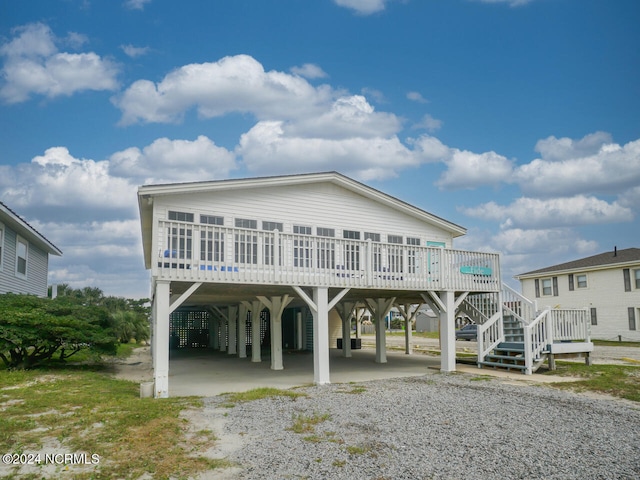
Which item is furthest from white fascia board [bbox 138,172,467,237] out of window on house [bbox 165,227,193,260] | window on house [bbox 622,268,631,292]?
window on house [bbox 622,268,631,292]

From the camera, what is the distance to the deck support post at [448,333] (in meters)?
14.9

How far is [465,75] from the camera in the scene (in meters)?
22.8

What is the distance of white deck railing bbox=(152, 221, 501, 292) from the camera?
11.3 m

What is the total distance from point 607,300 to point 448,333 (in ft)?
71.8

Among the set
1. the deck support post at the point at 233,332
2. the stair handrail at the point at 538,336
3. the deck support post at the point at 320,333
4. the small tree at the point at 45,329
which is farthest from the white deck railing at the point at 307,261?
the deck support post at the point at 233,332

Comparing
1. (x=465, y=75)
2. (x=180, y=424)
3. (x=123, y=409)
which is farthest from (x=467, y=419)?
(x=465, y=75)

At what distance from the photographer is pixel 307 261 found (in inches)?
519

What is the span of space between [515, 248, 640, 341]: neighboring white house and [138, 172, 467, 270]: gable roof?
673 inches

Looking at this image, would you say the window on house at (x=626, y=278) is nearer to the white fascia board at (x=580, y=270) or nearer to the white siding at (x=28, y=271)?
the white fascia board at (x=580, y=270)

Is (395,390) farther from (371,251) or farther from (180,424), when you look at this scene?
(180,424)

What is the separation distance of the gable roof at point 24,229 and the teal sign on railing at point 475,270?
47.8ft

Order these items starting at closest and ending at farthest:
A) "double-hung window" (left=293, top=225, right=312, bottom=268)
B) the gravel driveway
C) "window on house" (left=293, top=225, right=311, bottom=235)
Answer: the gravel driveway
"double-hung window" (left=293, top=225, right=312, bottom=268)
"window on house" (left=293, top=225, right=311, bottom=235)

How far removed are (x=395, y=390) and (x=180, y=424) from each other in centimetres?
525

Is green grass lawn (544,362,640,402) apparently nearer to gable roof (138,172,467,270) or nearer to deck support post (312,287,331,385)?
deck support post (312,287,331,385)
